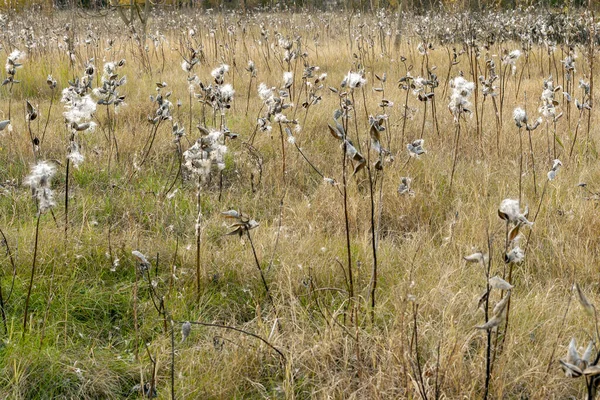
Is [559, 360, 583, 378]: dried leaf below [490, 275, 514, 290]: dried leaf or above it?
below

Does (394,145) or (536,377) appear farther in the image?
(394,145)

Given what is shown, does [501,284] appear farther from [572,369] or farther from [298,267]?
[298,267]

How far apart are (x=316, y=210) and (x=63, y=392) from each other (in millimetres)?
1693

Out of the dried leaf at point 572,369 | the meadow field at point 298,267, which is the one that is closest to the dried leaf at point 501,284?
the meadow field at point 298,267

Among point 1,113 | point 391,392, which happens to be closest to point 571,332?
→ point 391,392

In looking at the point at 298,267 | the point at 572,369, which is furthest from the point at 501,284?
the point at 298,267

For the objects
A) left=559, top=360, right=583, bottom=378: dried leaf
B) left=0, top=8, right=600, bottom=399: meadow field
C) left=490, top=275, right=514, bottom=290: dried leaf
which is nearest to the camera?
left=559, top=360, right=583, bottom=378: dried leaf

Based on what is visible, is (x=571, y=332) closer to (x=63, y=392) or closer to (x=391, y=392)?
(x=391, y=392)

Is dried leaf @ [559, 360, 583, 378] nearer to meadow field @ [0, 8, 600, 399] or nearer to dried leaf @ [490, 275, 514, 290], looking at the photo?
meadow field @ [0, 8, 600, 399]

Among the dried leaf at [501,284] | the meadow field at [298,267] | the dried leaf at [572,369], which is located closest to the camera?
the dried leaf at [572,369]

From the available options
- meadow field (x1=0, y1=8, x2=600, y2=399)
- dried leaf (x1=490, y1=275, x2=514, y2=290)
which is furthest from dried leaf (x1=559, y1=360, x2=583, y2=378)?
dried leaf (x1=490, y1=275, x2=514, y2=290)

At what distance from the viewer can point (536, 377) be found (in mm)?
1829

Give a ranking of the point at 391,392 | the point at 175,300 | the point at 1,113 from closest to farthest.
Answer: the point at 391,392 → the point at 175,300 → the point at 1,113

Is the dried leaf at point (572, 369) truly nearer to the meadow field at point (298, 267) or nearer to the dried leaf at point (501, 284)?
the meadow field at point (298, 267)
